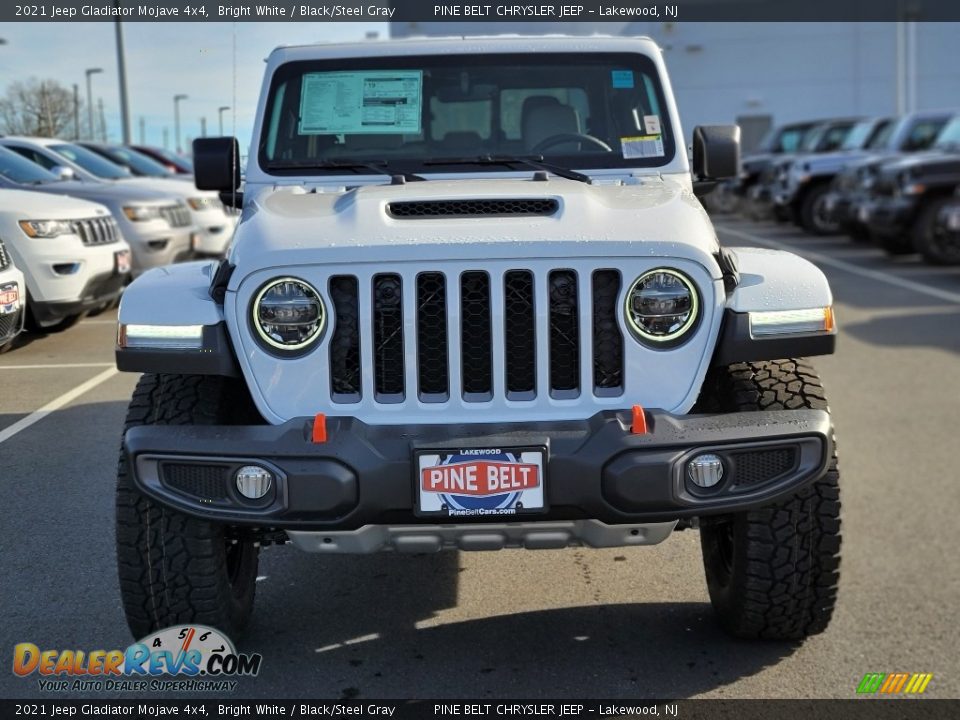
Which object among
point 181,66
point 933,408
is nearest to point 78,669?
point 181,66

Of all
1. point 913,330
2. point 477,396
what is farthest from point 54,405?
point 913,330

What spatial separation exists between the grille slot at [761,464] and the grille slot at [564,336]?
1.59 ft

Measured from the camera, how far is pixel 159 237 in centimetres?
1145

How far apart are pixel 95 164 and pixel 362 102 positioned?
9866 mm

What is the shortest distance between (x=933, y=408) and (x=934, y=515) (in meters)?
2.08

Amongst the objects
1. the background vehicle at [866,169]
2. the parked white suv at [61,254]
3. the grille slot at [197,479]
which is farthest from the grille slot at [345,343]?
the background vehicle at [866,169]

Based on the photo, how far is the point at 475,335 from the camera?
3576 millimetres

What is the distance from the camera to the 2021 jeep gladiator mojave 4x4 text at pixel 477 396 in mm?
3377

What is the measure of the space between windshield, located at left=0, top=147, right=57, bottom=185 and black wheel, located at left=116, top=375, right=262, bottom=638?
221 cm

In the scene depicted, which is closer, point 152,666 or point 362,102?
point 152,666

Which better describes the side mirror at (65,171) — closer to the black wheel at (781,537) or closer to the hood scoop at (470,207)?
the hood scoop at (470,207)

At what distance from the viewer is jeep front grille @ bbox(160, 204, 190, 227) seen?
11788mm

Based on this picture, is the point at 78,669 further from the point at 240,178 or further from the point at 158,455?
the point at 240,178

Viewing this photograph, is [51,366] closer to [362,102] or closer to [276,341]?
[362,102]
